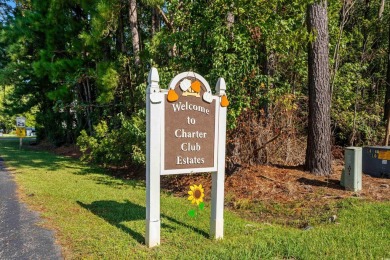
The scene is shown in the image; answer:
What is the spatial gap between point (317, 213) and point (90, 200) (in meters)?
4.29

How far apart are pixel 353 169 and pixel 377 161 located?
5.78ft

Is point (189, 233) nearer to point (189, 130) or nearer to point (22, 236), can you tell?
point (189, 130)

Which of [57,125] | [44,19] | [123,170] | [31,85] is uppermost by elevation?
[44,19]

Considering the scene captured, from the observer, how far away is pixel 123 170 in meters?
11.4

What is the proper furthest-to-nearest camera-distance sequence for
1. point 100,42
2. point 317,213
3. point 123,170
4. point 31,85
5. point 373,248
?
point 31,85
point 100,42
point 123,170
point 317,213
point 373,248

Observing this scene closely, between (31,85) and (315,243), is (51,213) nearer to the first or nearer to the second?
(315,243)

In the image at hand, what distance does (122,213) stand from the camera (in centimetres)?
568

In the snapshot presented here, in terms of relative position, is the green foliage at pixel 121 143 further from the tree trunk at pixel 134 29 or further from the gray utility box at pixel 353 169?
the gray utility box at pixel 353 169

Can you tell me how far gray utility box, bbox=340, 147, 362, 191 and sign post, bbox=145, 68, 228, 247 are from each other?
9.94ft

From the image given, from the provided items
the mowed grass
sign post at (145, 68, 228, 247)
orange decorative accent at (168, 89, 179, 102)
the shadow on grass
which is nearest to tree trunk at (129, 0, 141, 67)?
the mowed grass

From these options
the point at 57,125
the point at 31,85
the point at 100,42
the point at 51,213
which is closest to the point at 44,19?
the point at 100,42

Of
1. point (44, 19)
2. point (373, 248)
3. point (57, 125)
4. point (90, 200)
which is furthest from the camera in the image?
point (57, 125)

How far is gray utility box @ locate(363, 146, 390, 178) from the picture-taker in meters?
7.30

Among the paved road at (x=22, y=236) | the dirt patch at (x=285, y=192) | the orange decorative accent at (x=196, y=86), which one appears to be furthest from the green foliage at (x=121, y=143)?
the orange decorative accent at (x=196, y=86)
